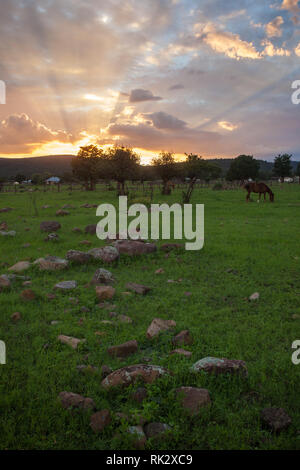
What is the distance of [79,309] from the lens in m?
6.86

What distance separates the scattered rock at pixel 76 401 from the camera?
381 centimetres

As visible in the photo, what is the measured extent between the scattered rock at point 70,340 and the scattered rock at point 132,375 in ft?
4.15

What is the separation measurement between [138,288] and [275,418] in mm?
4778

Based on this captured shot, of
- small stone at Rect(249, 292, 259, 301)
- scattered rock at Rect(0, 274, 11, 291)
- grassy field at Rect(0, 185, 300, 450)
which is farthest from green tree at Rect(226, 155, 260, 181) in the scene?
scattered rock at Rect(0, 274, 11, 291)

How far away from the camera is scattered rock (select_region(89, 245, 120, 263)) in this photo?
10.4 m

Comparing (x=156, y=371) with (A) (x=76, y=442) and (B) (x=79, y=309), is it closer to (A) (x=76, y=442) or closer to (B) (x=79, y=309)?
(A) (x=76, y=442)

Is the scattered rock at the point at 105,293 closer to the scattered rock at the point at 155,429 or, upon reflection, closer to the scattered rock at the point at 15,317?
the scattered rock at the point at 15,317

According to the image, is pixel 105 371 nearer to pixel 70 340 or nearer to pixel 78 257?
pixel 70 340

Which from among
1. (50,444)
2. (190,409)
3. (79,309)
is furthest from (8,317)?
(190,409)

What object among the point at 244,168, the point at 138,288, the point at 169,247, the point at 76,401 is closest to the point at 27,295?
the point at 138,288

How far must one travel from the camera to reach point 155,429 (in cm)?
346

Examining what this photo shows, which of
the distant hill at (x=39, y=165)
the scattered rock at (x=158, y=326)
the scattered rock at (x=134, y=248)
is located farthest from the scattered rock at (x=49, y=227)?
the distant hill at (x=39, y=165)

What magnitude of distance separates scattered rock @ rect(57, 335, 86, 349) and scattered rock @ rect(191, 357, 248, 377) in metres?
2.13

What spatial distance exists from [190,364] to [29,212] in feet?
71.4
